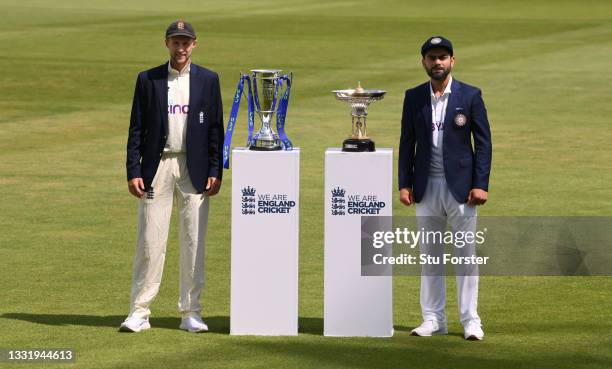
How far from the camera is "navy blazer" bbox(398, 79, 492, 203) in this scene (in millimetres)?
10586

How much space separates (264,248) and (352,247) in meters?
0.62

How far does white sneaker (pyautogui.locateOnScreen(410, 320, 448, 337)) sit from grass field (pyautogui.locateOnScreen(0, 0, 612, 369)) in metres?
0.11

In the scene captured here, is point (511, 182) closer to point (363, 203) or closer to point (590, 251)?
point (590, 251)

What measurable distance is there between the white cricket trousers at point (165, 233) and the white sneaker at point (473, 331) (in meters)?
1.91

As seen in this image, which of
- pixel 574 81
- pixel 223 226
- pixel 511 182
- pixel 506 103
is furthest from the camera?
pixel 574 81

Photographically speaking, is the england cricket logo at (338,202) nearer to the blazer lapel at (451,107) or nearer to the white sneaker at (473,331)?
the blazer lapel at (451,107)

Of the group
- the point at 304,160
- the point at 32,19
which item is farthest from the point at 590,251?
the point at 32,19

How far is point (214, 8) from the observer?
55.8m

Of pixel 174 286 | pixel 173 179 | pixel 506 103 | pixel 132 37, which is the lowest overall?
pixel 174 286

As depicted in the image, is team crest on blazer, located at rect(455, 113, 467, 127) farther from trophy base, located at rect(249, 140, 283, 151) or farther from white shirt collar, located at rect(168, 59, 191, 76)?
white shirt collar, located at rect(168, 59, 191, 76)

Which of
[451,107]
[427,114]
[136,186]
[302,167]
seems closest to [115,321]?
[136,186]

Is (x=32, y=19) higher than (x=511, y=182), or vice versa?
(x=32, y=19)

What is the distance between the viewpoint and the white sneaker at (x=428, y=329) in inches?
421

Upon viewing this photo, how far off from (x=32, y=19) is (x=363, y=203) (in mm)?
37964
